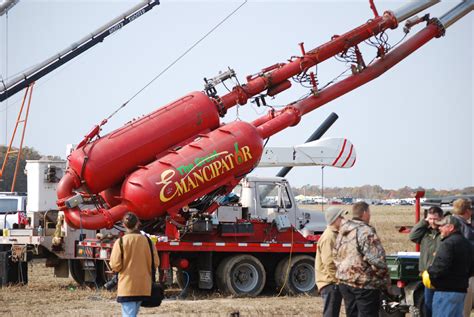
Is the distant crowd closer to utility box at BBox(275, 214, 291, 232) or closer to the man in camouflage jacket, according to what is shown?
the man in camouflage jacket

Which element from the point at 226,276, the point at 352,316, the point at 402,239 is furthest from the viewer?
the point at 402,239

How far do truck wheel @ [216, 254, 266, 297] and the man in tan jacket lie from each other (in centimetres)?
853

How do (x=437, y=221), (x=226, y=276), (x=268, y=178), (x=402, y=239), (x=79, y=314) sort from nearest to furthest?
1. (x=437, y=221)
2. (x=79, y=314)
3. (x=226, y=276)
4. (x=268, y=178)
5. (x=402, y=239)

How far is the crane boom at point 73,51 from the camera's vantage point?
1286 inches

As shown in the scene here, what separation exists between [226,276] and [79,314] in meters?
4.67

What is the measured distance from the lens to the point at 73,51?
3297cm

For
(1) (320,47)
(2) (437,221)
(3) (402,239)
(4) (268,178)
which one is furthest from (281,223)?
(3) (402,239)

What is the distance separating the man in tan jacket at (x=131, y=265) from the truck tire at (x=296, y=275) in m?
9.39

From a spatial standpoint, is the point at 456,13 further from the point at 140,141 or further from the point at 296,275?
the point at 140,141

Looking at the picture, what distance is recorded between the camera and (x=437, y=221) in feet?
39.8

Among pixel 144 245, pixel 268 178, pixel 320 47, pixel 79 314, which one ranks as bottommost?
pixel 79 314

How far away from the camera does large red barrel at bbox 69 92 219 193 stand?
1841 cm

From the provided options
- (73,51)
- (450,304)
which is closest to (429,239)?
(450,304)

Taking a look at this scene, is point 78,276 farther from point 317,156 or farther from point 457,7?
point 457,7
